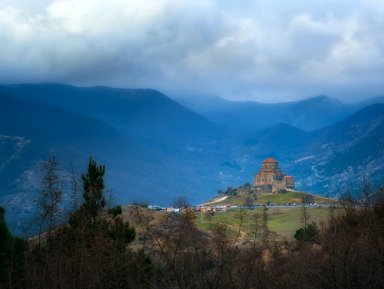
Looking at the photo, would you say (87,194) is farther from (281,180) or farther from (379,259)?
(281,180)

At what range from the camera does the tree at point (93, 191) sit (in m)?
32.2

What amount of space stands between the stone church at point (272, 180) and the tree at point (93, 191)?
388 feet

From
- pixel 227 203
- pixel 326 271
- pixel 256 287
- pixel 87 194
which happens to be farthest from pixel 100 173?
pixel 227 203


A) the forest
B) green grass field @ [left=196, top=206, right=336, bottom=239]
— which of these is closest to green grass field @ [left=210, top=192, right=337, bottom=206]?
green grass field @ [left=196, top=206, right=336, bottom=239]

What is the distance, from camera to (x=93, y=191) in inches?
1267

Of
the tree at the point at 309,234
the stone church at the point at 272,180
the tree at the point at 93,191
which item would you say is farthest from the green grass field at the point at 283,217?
the tree at the point at 93,191

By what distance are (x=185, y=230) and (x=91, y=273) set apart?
4.65 m

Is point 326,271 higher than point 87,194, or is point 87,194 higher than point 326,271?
point 87,194

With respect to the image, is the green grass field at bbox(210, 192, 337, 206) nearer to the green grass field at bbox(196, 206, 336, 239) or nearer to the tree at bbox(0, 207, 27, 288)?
the green grass field at bbox(196, 206, 336, 239)

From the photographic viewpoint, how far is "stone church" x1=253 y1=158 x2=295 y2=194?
494 feet

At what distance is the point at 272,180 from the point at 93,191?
125 m

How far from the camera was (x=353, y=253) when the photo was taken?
2111cm

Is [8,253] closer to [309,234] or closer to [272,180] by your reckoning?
[309,234]

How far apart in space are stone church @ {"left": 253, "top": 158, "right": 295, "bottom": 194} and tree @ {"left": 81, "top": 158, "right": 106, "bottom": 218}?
388 feet
